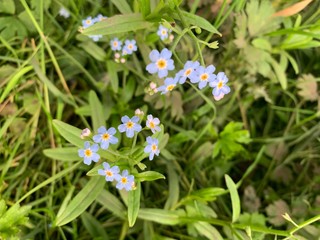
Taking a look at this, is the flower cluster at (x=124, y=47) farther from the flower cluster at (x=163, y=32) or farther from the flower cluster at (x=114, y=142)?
the flower cluster at (x=114, y=142)

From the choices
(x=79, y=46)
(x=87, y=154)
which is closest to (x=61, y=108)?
(x=79, y=46)

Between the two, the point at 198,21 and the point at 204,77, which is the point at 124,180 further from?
the point at 198,21

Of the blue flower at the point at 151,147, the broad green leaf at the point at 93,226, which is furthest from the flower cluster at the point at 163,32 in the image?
the broad green leaf at the point at 93,226

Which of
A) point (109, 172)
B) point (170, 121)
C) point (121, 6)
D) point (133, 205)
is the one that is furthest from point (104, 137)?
point (170, 121)

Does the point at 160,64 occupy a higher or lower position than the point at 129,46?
lower

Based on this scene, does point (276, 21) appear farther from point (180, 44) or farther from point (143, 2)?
point (143, 2)

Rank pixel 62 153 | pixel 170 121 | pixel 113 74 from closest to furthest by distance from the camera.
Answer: pixel 62 153, pixel 113 74, pixel 170 121

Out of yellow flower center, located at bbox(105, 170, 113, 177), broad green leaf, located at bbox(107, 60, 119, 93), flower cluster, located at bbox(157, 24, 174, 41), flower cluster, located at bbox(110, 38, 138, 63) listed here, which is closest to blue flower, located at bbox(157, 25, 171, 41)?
flower cluster, located at bbox(157, 24, 174, 41)
